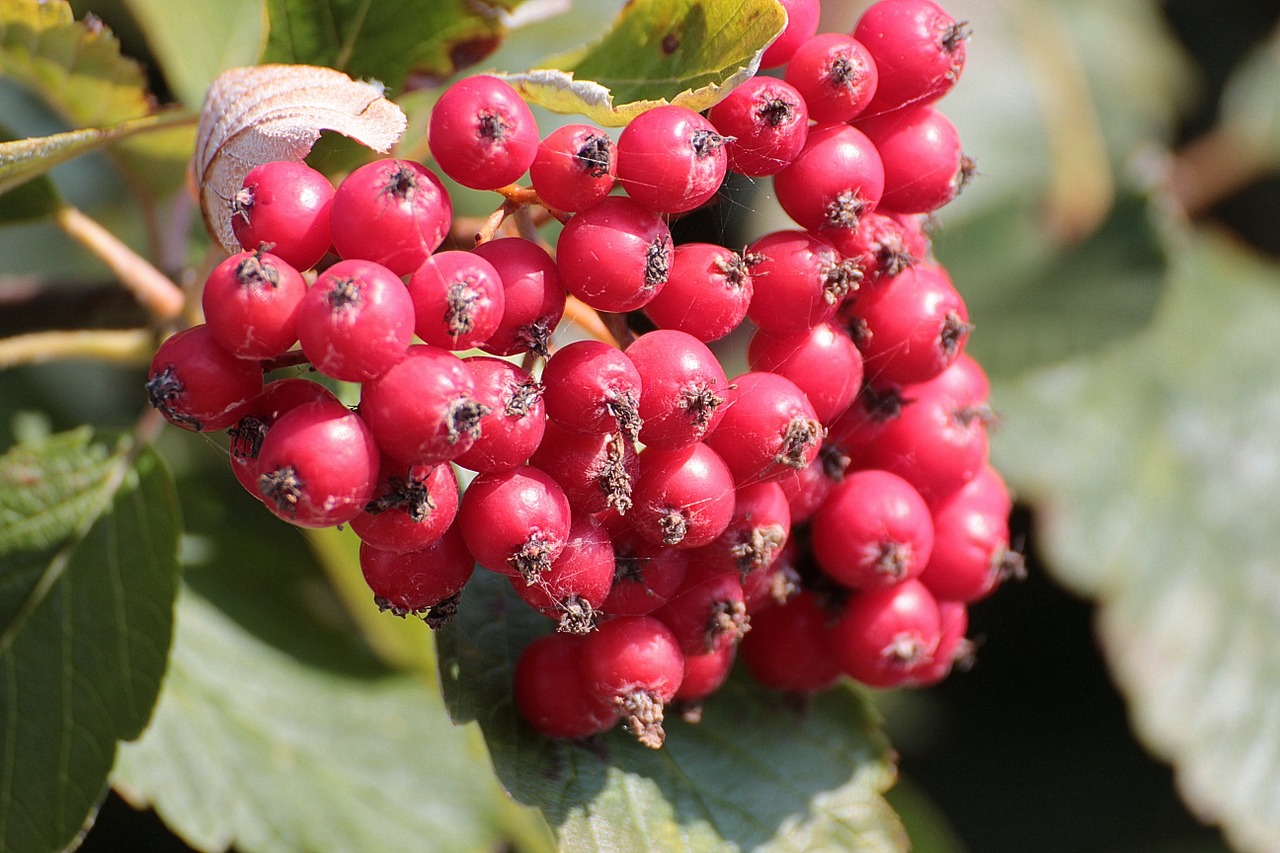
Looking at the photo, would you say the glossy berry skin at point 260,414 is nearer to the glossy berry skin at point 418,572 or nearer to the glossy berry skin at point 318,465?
the glossy berry skin at point 318,465

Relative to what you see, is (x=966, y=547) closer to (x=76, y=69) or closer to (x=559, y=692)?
(x=559, y=692)

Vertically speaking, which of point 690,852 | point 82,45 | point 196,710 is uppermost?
point 82,45

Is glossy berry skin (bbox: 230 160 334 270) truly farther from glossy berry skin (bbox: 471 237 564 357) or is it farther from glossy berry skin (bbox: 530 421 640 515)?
glossy berry skin (bbox: 530 421 640 515)

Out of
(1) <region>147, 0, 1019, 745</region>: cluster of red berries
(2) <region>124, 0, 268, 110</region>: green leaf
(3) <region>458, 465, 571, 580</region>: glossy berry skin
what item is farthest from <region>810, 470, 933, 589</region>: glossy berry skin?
(2) <region>124, 0, 268, 110</region>: green leaf

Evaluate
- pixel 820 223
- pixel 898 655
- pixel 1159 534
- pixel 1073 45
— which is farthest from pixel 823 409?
pixel 1073 45

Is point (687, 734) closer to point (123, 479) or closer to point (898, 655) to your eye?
point (898, 655)

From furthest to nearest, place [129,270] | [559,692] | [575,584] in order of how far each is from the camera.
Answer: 1. [129,270]
2. [559,692]
3. [575,584]

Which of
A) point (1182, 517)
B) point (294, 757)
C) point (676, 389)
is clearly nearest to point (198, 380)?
point (676, 389)
